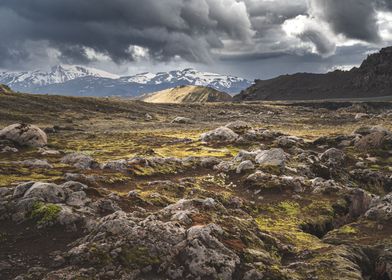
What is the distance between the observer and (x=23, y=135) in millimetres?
76438

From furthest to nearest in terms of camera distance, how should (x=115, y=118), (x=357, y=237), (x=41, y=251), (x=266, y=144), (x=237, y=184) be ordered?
(x=115, y=118)
(x=266, y=144)
(x=237, y=184)
(x=357, y=237)
(x=41, y=251)

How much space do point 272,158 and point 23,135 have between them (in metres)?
47.7

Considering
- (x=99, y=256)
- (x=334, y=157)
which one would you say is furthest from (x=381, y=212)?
(x=334, y=157)

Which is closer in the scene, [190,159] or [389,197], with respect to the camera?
[389,197]

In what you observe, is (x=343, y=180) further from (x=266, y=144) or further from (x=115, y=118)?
(x=115, y=118)

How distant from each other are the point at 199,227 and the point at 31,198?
1228 centimetres

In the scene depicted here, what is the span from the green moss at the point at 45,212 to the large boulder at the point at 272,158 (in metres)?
35.0

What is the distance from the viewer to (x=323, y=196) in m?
44.4

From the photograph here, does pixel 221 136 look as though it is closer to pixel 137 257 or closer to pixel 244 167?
pixel 244 167

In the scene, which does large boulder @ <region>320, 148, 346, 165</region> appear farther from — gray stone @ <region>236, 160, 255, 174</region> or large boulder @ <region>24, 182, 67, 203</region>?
large boulder @ <region>24, 182, 67, 203</region>

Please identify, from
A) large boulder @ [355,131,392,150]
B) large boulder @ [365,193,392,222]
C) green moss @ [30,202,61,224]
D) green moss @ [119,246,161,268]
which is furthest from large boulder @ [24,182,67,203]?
large boulder @ [355,131,392,150]

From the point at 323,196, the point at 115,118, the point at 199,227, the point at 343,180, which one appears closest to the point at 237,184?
the point at 323,196

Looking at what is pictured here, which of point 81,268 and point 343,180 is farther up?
point 81,268

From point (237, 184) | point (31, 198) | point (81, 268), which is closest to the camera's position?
point (81, 268)
